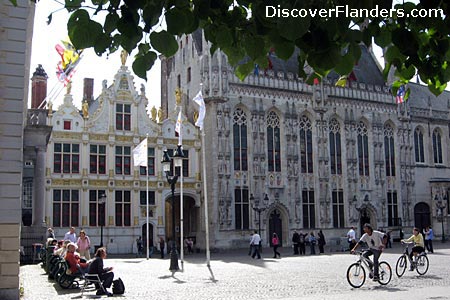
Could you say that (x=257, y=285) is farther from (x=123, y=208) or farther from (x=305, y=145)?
(x=305, y=145)

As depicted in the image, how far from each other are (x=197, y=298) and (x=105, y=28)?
10.1 metres

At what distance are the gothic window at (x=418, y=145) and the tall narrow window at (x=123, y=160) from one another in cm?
2790

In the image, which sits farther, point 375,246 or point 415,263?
point 415,263

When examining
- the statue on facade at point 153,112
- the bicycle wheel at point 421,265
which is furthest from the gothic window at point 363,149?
the bicycle wheel at point 421,265

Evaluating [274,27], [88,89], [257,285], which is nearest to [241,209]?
[88,89]

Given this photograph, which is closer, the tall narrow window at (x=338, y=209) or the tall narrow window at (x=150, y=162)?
the tall narrow window at (x=150, y=162)

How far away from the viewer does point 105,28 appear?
531cm

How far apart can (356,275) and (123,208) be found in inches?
1066

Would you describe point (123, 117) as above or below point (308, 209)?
above

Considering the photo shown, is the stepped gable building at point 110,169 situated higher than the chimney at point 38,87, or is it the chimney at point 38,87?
the chimney at point 38,87

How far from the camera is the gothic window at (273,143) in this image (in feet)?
149

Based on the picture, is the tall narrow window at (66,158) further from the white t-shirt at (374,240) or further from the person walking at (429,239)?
the white t-shirt at (374,240)

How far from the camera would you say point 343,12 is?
17.1ft

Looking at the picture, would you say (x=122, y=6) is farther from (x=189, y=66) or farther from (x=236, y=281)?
(x=189, y=66)
